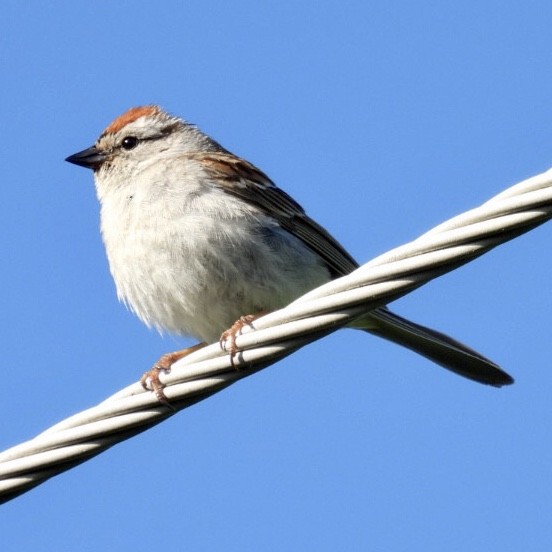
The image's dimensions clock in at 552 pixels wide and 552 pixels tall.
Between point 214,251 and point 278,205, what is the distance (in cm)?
90

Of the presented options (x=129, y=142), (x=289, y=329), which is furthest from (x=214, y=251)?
(x=289, y=329)

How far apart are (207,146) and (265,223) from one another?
4.88 feet

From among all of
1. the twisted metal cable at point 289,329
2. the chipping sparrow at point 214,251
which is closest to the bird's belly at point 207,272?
the chipping sparrow at point 214,251

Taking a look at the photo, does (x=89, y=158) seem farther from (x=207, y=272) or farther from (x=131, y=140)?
(x=207, y=272)

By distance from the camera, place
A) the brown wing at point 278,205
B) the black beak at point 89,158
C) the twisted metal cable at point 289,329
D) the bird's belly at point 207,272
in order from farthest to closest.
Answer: the black beak at point 89,158
the brown wing at point 278,205
the bird's belly at point 207,272
the twisted metal cable at point 289,329

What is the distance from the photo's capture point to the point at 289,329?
2.99m

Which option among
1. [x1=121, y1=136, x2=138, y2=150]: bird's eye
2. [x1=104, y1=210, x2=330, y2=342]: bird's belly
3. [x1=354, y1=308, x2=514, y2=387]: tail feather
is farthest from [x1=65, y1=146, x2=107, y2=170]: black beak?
[x1=354, y1=308, x2=514, y2=387]: tail feather

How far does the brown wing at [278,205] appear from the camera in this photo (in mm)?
5844

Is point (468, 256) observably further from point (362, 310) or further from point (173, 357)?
point (173, 357)

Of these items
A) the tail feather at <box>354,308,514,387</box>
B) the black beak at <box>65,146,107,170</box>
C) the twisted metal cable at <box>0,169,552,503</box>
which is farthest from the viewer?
the black beak at <box>65,146,107,170</box>

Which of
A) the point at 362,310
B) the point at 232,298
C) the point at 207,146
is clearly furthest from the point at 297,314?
the point at 207,146

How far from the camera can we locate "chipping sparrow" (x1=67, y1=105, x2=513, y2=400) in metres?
5.25

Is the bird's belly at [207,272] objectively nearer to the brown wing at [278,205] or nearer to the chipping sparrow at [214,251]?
the chipping sparrow at [214,251]

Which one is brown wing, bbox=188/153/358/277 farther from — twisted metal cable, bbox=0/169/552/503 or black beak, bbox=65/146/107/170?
twisted metal cable, bbox=0/169/552/503
